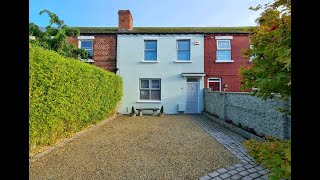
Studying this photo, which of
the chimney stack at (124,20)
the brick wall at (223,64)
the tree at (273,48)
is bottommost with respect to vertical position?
the tree at (273,48)

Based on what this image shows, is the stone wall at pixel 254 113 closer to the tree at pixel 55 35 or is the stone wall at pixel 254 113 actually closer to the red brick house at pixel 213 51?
the red brick house at pixel 213 51

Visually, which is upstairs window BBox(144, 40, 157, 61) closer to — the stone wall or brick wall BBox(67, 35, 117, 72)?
brick wall BBox(67, 35, 117, 72)

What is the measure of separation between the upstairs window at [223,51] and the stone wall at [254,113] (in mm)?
5717

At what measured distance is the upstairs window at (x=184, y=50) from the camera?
18172 millimetres

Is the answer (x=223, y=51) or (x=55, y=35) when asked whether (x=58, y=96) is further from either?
(x=223, y=51)

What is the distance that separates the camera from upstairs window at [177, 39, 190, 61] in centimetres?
1817

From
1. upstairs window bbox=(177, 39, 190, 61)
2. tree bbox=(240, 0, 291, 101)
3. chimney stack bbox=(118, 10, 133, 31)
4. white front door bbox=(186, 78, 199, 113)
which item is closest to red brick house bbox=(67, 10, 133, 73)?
chimney stack bbox=(118, 10, 133, 31)

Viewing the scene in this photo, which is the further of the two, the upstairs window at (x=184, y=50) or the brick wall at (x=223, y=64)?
the upstairs window at (x=184, y=50)

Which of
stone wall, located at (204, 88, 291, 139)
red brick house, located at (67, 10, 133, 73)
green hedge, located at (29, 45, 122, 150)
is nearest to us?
green hedge, located at (29, 45, 122, 150)

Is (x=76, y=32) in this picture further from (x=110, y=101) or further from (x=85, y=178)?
(x=85, y=178)

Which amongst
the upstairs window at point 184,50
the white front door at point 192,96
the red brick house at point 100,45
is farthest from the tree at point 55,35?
the white front door at point 192,96

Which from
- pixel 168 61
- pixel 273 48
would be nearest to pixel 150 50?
pixel 168 61

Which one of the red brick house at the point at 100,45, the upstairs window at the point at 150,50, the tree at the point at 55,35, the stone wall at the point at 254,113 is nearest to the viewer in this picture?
the stone wall at the point at 254,113
